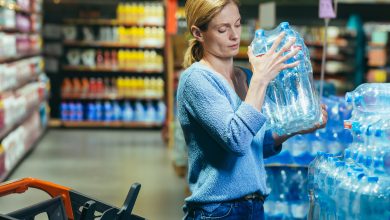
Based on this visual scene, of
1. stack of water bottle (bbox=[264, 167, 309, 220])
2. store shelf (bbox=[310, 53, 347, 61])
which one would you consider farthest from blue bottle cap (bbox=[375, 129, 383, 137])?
store shelf (bbox=[310, 53, 347, 61])

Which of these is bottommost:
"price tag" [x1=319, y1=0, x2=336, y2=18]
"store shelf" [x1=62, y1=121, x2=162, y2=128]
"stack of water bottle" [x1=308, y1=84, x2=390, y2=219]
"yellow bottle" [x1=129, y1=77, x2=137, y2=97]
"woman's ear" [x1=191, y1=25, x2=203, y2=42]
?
"store shelf" [x1=62, y1=121, x2=162, y2=128]

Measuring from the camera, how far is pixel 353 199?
93.9 inches

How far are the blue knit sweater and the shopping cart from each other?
249 millimetres

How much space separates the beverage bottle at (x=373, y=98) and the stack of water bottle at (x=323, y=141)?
67.6 inches

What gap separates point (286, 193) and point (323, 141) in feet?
1.52

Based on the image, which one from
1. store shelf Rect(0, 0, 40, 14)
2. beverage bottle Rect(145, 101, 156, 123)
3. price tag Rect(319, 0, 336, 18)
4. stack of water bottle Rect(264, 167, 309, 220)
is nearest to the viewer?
price tag Rect(319, 0, 336, 18)

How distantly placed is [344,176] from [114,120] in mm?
11305

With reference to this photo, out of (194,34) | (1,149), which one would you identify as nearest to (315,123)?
(194,34)

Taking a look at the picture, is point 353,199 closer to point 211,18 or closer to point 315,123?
point 315,123

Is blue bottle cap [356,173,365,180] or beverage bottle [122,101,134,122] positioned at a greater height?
blue bottle cap [356,173,365,180]

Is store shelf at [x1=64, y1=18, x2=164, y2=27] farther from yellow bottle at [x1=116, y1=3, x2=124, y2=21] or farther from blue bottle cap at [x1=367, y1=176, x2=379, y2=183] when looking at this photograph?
blue bottle cap at [x1=367, y1=176, x2=379, y2=183]

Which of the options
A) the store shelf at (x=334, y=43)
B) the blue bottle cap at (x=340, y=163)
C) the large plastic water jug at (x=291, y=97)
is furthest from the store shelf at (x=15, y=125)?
the blue bottle cap at (x=340, y=163)

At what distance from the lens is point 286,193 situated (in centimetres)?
466

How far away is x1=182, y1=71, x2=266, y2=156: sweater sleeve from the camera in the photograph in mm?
2377
